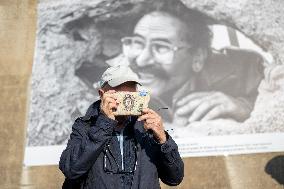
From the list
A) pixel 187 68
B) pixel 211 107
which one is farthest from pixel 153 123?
pixel 187 68

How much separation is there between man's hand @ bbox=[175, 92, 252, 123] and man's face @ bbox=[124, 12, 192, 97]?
0.24 meters

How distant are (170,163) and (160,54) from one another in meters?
2.98

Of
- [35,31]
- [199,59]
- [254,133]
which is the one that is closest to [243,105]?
[254,133]

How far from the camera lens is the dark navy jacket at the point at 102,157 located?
158cm

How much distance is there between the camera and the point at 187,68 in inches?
177

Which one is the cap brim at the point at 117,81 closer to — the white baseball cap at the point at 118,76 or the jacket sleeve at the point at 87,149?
the white baseball cap at the point at 118,76

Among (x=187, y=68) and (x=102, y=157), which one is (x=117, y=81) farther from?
(x=187, y=68)

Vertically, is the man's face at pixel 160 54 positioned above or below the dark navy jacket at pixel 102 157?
below

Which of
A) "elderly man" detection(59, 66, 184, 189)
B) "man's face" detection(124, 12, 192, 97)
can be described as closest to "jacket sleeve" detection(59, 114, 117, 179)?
"elderly man" detection(59, 66, 184, 189)

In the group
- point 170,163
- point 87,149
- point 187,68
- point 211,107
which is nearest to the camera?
point 87,149

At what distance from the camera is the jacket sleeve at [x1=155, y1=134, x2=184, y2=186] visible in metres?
1.67

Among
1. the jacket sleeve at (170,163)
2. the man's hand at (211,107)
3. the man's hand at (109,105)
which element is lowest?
the man's hand at (211,107)

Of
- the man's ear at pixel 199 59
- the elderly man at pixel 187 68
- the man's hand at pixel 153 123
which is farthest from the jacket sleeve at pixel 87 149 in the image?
the man's ear at pixel 199 59

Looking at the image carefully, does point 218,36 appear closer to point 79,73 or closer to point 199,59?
point 199,59
